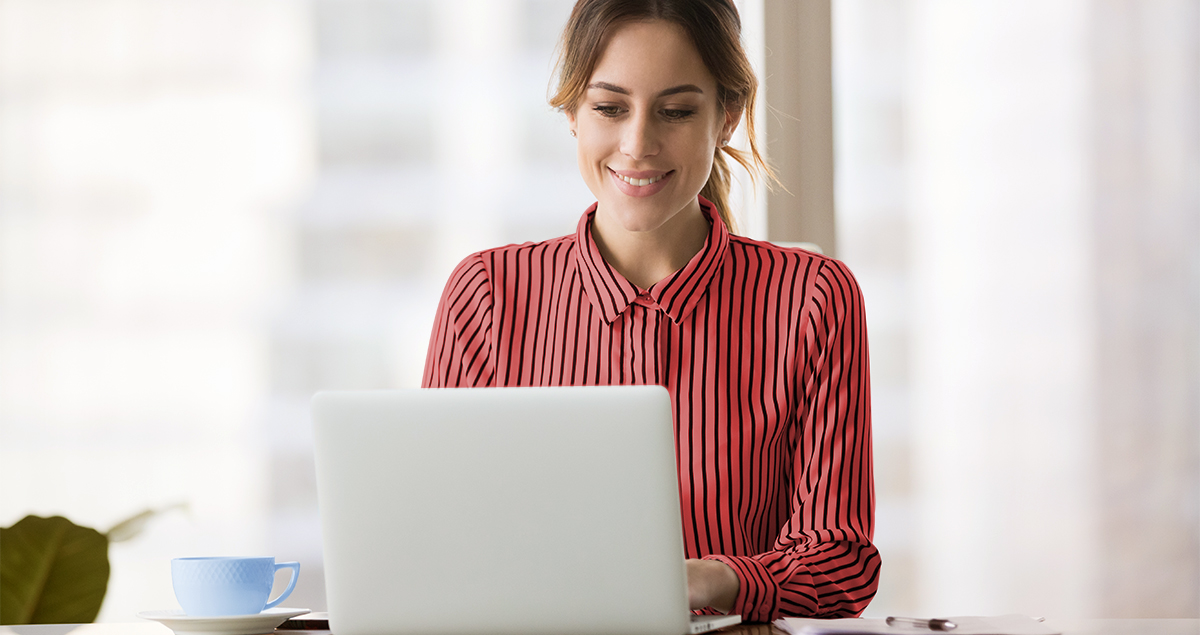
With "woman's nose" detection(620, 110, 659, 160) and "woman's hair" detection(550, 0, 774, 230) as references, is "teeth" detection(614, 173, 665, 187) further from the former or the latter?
"woman's hair" detection(550, 0, 774, 230)

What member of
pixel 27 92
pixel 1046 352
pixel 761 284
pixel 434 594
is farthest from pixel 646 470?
pixel 27 92

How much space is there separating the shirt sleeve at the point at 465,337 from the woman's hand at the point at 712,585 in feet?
1.75

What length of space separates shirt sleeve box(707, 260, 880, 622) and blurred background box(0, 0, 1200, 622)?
90cm

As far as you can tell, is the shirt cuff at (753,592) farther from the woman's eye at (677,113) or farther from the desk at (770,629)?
the woman's eye at (677,113)

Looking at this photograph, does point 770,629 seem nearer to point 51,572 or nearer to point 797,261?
point 797,261

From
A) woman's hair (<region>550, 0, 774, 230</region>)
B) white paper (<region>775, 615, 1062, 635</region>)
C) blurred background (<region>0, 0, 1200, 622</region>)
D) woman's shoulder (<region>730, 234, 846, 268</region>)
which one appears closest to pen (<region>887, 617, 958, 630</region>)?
white paper (<region>775, 615, 1062, 635</region>)

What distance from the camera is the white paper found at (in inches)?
30.2

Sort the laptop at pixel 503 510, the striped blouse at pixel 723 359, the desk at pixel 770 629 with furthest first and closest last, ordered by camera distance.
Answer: the striped blouse at pixel 723 359, the desk at pixel 770 629, the laptop at pixel 503 510

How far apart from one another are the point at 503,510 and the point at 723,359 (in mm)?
649

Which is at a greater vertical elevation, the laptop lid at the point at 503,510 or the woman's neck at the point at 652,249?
the woman's neck at the point at 652,249

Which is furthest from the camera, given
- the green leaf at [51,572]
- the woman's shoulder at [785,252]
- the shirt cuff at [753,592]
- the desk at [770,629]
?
the green leaf at [51,572]

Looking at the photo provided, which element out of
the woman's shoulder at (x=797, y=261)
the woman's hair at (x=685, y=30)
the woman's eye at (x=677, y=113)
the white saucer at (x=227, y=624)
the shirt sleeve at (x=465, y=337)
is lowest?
the white saucer at (x=227, y=624)

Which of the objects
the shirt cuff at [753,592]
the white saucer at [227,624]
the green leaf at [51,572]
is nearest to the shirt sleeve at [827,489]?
the shirt cuff at [753,592]

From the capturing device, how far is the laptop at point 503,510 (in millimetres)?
739
